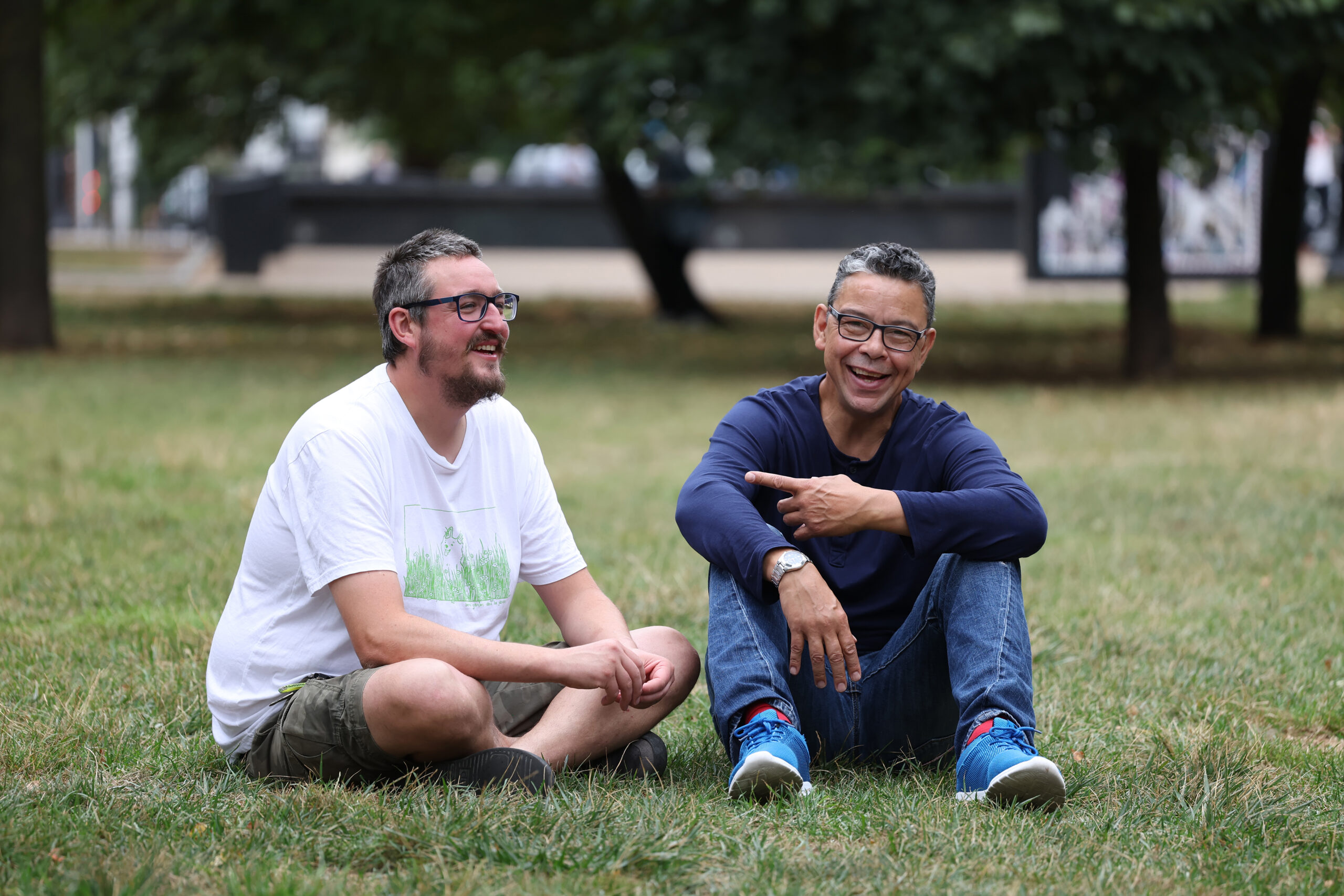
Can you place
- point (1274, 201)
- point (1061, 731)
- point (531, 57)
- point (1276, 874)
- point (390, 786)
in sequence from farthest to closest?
point (1274, 201) → point (531, 57) → point (1061, 731) → point (390, 786) → point (1276, 874)

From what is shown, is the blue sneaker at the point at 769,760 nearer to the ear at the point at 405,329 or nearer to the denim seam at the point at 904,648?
the denim seam at the point at 904,648

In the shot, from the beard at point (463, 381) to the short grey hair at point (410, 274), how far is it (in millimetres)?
68

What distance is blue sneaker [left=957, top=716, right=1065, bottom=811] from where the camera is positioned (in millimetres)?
3297

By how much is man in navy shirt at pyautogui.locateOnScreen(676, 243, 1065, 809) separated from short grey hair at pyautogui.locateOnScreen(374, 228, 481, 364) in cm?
80

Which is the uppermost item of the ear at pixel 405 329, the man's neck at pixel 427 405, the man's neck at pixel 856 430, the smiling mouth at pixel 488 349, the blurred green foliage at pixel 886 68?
the blurred green foliage at pixel 886 68

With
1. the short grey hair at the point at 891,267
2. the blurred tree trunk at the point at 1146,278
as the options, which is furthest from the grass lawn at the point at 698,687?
the blurred tree trunk at the point at 1146,278

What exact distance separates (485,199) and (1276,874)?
92.1ft

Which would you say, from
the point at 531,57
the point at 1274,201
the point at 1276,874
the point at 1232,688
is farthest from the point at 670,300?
the point at 1276,874

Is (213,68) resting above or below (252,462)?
above

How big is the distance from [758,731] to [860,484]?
75 cm

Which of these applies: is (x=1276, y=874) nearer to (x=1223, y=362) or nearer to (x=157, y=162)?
(x=1223, y=362)

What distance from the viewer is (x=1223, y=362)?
16047 millimetres

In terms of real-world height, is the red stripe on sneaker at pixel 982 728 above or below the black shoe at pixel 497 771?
above

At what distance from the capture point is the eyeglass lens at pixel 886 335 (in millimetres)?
3762
